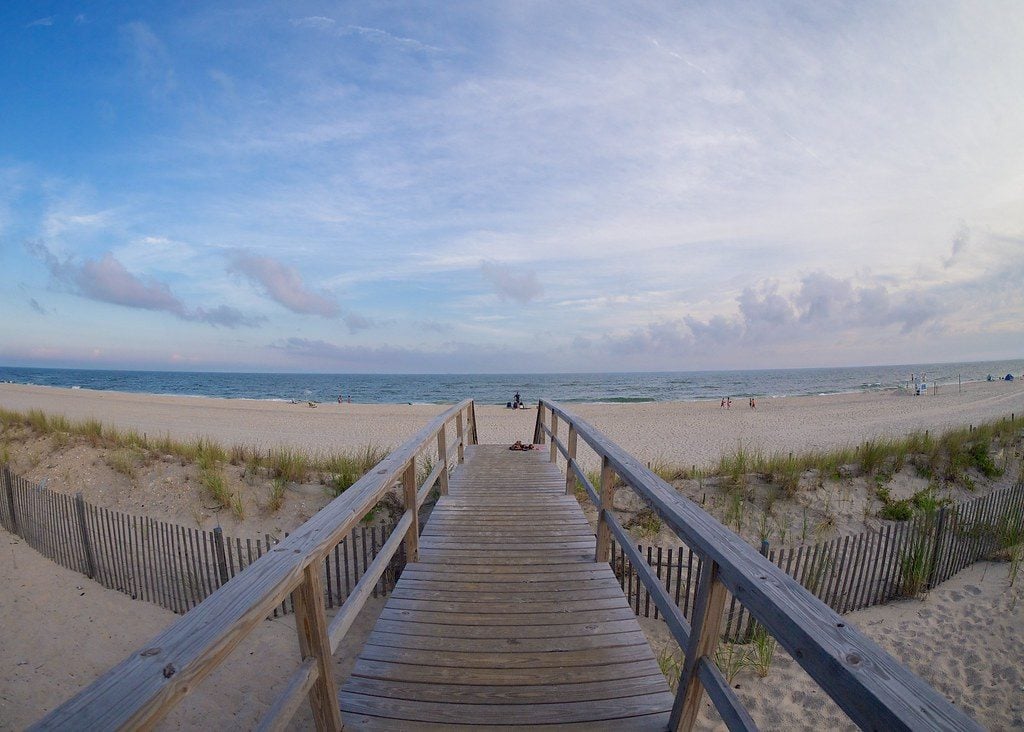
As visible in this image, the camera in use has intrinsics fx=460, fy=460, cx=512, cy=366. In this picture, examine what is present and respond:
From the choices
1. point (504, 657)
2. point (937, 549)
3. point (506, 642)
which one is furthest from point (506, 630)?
point (937, 549)

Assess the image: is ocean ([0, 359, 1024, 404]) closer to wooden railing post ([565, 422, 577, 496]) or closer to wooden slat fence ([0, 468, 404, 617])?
wooden slat fence ([0, 468, 404, 617])

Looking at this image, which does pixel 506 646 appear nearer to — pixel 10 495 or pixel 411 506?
pixel 411 506

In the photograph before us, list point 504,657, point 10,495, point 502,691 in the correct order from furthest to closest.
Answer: point 10,495 < point 504,657 < point 502,691

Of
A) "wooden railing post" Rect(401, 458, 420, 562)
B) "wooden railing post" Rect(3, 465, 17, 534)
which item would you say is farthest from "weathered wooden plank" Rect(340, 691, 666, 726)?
"wooden railing post" Rect(3, 465, 17, 534)

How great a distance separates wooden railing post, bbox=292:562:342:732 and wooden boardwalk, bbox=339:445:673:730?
0.94 ft

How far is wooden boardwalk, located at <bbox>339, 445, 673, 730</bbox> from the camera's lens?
2.27 m

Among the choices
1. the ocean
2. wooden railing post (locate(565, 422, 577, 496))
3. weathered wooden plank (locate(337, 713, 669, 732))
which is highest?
wooden railing post (locate(565, 422, 577, 496))

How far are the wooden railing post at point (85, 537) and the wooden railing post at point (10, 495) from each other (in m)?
2.27

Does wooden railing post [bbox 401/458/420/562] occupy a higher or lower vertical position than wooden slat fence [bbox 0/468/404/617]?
higher

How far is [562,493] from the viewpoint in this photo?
19.6 ft

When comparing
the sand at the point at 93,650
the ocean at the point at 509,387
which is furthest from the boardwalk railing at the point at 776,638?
the ocean at the point at 509,387

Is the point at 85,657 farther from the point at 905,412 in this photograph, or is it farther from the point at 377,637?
the point at 905,412

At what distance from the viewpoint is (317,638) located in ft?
6.01

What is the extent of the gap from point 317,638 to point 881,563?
642 centimetres
